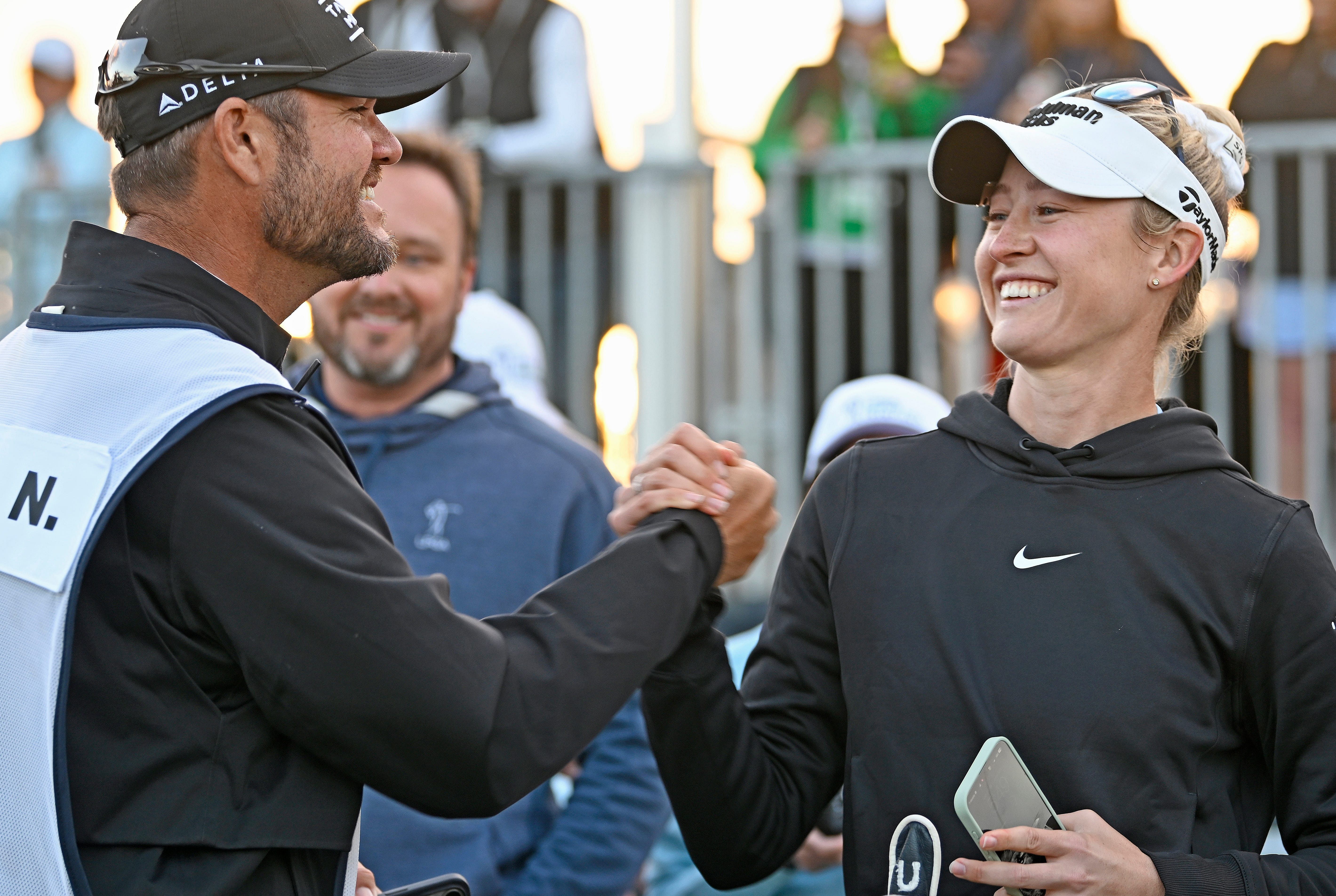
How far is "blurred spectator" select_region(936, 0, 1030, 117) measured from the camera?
5.19 m

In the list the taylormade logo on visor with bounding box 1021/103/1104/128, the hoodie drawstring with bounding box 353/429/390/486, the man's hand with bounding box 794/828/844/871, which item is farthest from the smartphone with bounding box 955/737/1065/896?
the hoodie drawstring with bounding box 353/429/390/486

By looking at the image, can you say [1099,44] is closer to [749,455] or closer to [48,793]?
[749,455]

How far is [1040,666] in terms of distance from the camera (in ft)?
6.48

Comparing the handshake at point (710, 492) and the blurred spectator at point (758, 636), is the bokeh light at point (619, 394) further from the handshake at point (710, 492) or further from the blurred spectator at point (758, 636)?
the handshake at point (710, 492)

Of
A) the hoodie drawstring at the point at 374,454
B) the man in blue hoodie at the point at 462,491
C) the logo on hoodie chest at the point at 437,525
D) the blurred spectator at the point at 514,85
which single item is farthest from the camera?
the blurred spectator at the point at 514,85

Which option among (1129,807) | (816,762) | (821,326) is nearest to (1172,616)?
(1129,807)

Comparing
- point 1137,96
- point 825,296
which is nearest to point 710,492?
point 1137,96

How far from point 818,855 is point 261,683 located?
217 centimetres

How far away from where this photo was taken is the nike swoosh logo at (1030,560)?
202 cm

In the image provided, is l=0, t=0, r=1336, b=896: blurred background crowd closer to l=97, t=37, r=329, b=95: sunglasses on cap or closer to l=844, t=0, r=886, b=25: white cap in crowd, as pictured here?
l=844, t=0, r=886, b=25: white cap in crowd

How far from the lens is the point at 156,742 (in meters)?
1.64

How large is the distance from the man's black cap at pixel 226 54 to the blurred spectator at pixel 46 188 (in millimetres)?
4711

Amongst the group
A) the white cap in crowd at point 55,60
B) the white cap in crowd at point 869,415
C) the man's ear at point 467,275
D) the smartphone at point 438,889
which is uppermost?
the white cap in crowd at point 55,60

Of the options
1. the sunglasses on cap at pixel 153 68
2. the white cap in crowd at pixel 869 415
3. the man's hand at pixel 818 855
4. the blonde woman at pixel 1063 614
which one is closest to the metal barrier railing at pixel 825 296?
the white cap in crowd at pixel 869 415
